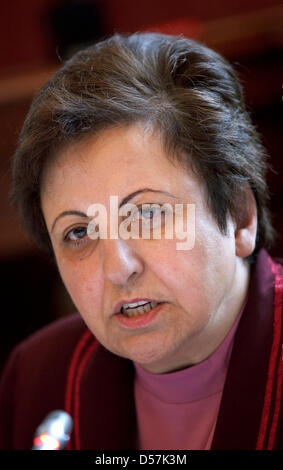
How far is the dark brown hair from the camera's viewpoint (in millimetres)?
1053

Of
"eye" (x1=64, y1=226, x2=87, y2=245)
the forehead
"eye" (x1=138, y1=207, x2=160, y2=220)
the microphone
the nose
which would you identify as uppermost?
the forehead

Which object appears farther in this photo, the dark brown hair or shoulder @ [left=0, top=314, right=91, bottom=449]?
shoulder @ [left=0, top=314, right=91, bottom=449]

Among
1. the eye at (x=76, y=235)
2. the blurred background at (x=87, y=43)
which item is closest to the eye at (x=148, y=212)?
the eye at (x=76, y=235)

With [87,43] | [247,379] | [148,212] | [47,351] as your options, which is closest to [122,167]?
[148,212]

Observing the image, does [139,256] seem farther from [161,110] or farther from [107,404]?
[107,404]

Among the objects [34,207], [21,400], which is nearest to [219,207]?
[34,207]

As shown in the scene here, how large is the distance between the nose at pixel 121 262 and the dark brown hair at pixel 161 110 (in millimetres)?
150

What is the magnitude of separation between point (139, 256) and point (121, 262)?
3 centimetres

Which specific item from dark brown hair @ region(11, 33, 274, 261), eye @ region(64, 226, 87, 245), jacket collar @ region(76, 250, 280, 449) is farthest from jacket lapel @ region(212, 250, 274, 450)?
eye @ region(64, 226, 87, 245)

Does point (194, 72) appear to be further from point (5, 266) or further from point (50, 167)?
point (5, 266)

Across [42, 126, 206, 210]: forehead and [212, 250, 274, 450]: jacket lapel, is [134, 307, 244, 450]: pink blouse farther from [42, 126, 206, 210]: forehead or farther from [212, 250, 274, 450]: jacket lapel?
[42, 126, 206, 210]: forehead

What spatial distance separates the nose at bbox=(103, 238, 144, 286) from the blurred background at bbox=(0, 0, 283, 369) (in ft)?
3.35

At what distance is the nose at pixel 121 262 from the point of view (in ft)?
3.33

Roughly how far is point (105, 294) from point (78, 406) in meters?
0.32
